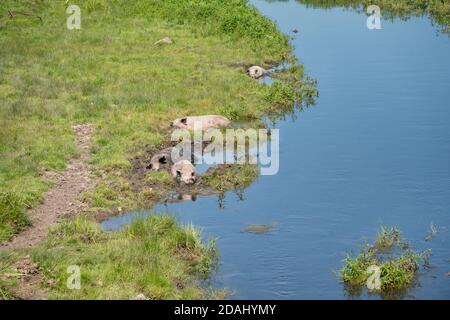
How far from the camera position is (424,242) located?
16422 millimetres

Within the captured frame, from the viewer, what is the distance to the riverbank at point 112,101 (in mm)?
15305

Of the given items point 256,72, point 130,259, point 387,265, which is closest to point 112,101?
point 256,72

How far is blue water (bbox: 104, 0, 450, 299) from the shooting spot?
15414mm

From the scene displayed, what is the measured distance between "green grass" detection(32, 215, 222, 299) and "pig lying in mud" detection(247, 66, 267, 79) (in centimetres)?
1380

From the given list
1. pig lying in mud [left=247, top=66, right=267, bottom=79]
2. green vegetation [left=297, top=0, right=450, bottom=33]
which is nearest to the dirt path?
pig lying in mud [left=247, top=66, right=267, bottom=79]

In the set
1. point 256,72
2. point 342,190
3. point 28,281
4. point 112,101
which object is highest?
point 256,72

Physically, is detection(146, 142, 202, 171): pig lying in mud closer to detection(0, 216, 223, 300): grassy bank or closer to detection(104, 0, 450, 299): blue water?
detection(104, 0, 450, 299): blue water

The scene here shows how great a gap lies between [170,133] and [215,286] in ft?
30.4

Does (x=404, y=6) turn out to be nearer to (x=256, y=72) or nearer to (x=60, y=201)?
(x=256, y=72)

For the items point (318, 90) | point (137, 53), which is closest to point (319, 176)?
point (318, 90)

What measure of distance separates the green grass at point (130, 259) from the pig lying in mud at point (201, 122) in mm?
7016

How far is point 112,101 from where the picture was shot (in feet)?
86.1

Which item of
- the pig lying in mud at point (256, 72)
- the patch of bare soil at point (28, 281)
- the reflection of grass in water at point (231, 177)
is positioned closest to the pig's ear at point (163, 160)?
the reflection of grass in water at point (231, 177)

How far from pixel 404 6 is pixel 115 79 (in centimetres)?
2126
